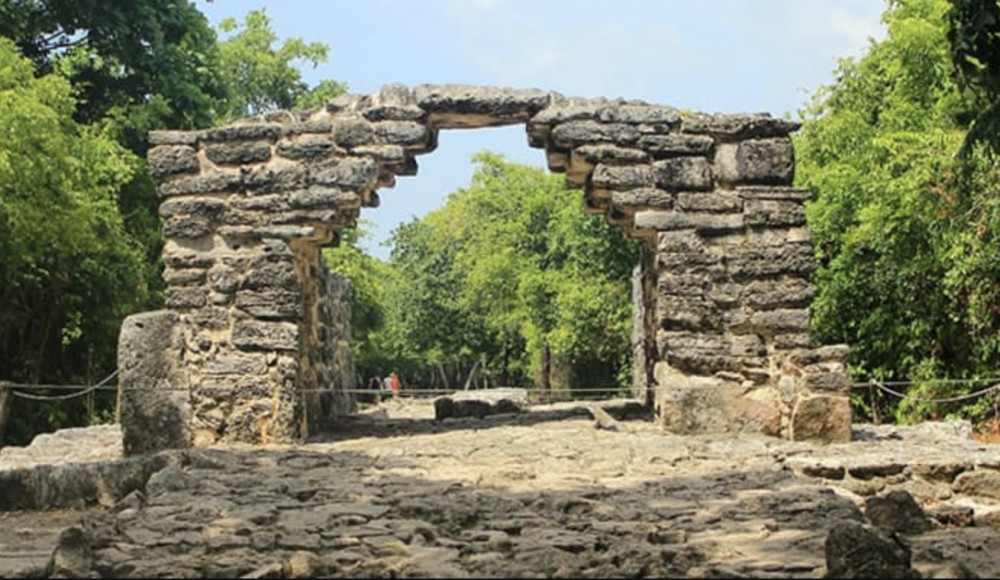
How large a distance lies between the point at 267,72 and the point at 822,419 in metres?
22.8

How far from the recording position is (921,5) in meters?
15.1

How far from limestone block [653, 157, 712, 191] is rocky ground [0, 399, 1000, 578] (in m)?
2.05

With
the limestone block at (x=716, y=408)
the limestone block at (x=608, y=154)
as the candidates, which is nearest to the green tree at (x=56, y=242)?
the limestone block at (x=608, y=154)

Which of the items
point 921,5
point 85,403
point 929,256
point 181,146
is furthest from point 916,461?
point 85,403

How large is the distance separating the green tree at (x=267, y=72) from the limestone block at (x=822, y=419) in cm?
2066

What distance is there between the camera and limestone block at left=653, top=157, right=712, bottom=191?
30.0 feet

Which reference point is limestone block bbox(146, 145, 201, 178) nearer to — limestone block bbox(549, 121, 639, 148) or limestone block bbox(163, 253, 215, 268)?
limestone block bbox(163, 253, 215, 268)

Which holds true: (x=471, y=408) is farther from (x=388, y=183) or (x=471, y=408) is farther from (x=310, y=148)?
(x=310, y=148)

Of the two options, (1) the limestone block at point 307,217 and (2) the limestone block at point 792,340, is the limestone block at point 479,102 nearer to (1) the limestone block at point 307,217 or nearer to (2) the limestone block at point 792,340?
(1) the limestone block at point 307,217

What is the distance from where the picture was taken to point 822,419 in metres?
8.64

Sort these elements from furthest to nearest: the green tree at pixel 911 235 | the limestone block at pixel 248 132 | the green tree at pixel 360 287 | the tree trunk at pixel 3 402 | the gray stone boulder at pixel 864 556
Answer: the green tree at pixel 360 287, the green tree at pixel 911 235, the limestone block at pixel 248 132, the tree trunk at pixel 3 402, the gray stone boulder at pixel 864 556

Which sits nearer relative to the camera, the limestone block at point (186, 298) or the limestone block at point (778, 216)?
the limestone block at point (778, 216)

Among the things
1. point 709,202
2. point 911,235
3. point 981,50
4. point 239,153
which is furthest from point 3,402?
point 911,235

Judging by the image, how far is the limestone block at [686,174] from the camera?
30.0 feet
